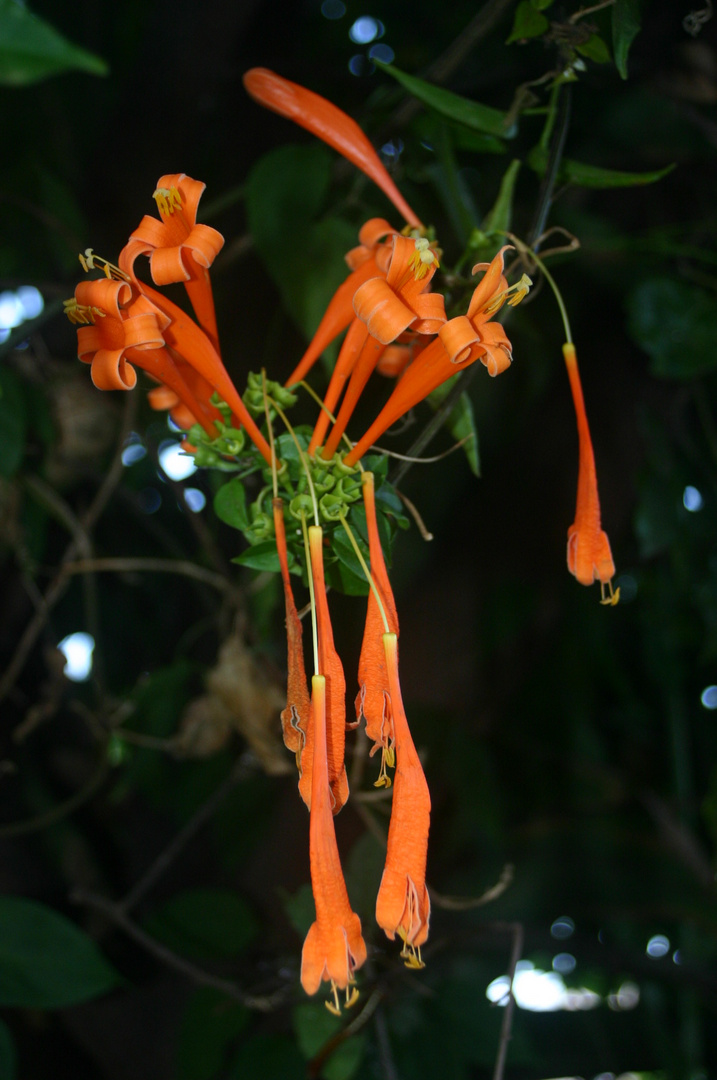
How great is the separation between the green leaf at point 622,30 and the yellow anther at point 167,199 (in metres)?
0.22

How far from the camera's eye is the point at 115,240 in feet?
3.29

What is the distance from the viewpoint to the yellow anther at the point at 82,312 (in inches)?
11.5

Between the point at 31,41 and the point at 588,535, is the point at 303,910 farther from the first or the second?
the point at 31,41

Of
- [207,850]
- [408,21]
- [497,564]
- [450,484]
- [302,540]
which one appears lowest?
[207,850]

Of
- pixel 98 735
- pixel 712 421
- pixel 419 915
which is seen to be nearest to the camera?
pixel 419 915

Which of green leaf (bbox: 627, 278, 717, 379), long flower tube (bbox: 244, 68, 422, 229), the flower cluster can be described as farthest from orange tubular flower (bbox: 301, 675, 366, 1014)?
green leaf (bbox: 627, 278, 717, 379)

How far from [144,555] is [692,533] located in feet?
2.39

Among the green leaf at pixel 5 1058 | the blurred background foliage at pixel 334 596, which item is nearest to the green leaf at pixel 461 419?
the blurred background foliage at pixel 334 596

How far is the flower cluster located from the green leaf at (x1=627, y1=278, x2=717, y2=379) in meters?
0.47

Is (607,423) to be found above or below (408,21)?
below

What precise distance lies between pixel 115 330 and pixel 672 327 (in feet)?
2.06

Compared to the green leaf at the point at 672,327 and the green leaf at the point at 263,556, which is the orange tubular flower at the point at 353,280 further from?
the green leaf at the point at 672,327

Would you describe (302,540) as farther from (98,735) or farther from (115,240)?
(115,240)

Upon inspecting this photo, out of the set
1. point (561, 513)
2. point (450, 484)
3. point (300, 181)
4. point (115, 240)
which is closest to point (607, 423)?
point (561, 513)
